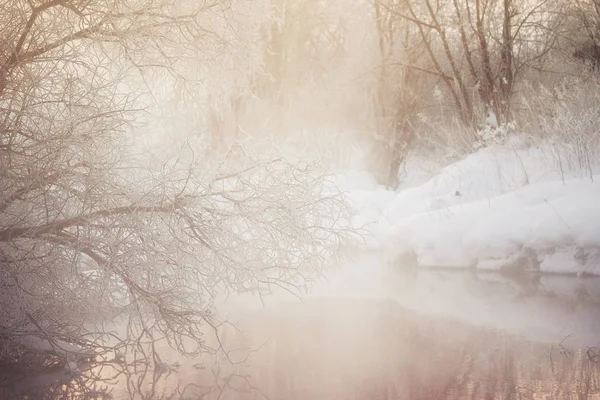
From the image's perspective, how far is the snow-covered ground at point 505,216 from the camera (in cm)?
773

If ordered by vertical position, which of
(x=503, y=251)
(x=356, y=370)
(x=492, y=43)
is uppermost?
(x=492, y=43)

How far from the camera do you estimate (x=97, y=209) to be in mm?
4539

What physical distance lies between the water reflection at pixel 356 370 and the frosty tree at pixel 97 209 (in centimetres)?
29

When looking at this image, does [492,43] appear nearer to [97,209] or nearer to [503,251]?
[503,251]

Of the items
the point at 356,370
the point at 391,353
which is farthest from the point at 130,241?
the point at 391,353

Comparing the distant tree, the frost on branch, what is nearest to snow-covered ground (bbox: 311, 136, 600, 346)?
the frost on branch

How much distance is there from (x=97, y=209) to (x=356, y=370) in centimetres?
202

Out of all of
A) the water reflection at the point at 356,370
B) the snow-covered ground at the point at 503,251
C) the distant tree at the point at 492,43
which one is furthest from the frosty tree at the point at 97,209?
the distant tree at the point at 492,43

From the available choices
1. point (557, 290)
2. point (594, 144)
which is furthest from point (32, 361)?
point (594, 144)

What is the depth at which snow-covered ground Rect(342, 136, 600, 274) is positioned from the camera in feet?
25.4

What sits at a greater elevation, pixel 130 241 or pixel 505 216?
pixel 505 216

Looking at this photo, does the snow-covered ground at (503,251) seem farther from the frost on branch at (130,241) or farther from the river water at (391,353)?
the frost on branch at (130,241)

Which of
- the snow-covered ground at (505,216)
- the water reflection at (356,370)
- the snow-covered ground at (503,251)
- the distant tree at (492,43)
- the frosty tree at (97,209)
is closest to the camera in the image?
the water reflection at (356,370)

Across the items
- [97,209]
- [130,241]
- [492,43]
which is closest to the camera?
[130,241]
